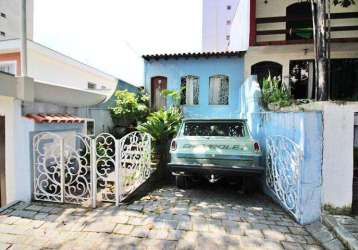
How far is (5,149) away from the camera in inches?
197

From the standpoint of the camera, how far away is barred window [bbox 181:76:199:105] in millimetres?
12859

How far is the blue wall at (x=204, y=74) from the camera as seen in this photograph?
12180mm

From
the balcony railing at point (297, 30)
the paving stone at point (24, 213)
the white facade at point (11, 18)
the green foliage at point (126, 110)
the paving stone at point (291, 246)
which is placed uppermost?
the white facade at point (11, 18)

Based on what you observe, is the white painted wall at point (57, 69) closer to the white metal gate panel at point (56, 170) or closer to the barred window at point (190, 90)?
the barred window at point (190, 90)

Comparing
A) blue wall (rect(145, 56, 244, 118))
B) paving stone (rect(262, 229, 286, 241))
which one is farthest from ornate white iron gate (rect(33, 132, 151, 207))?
blue wall (rect(145, 56, 244, 118))

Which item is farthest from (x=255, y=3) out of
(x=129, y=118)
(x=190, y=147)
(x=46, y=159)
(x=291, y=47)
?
(x=46, y=159)

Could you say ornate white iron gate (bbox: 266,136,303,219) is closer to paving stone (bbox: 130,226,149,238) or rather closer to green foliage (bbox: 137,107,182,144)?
paving stone (bbox: 130,226,149,238)

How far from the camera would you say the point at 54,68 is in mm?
11508

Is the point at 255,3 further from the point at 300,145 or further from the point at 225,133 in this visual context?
the point at 300,145

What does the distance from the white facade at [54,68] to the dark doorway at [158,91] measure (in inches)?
78.7

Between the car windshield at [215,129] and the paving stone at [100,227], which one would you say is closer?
the paving stone at [100,227]

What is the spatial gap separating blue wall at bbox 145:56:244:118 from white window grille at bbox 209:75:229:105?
206 millimetres

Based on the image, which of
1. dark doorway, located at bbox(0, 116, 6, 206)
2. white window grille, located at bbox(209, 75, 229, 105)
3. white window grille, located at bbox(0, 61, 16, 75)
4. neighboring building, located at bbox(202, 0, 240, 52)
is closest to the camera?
dark doorway, located at bbox(0, 116, 6, 206)

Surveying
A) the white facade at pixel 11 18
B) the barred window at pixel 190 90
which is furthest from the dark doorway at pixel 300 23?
the white facade at pixel 11 18
